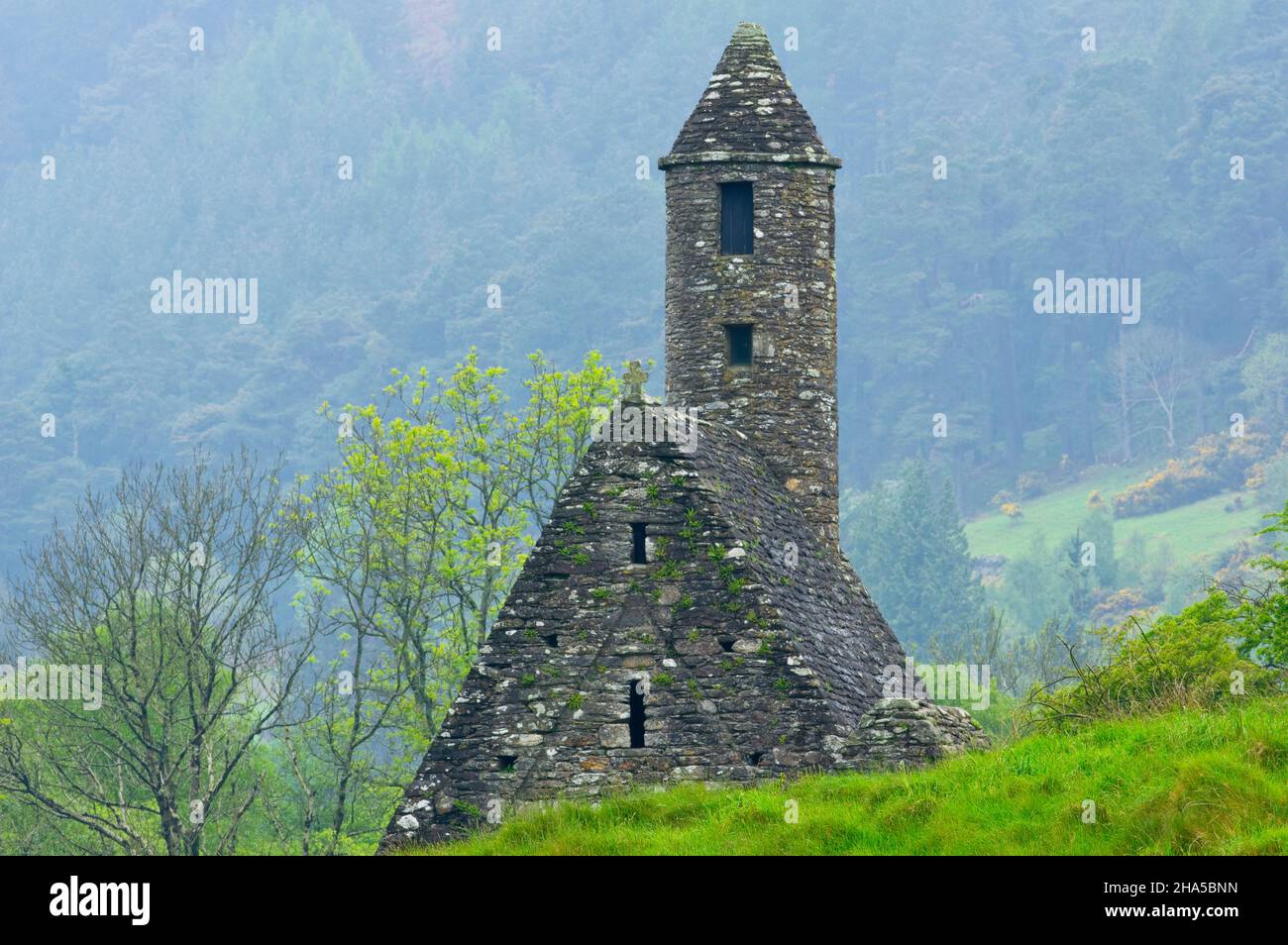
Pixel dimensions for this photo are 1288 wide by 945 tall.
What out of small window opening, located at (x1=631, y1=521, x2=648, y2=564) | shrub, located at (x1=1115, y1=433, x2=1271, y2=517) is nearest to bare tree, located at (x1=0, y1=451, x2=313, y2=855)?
small window opening, located at (x1=631, y1=521, x2=648, y2=564)

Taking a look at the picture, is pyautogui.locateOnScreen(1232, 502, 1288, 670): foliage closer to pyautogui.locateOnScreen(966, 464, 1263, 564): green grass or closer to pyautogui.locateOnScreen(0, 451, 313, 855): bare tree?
pyautogui.locateOnScreen(0, 451, 313, 855): bare tree

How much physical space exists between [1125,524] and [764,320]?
111 meters

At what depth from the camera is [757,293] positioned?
3759 centimetres

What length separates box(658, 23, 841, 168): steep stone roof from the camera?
3769 centimetres

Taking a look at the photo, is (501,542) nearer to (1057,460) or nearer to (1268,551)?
(1268,551)

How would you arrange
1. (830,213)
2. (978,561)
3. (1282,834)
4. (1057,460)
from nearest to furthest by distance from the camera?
(1282,834)
(830,213)
(978,561)
(1057,460)

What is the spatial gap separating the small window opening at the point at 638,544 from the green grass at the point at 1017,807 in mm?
3616

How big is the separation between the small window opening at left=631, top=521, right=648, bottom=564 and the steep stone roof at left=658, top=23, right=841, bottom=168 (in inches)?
327

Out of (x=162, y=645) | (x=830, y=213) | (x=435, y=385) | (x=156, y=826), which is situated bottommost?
(x=156, y=826)

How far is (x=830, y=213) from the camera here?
3847 centimetres

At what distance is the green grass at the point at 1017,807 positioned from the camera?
22297 mm

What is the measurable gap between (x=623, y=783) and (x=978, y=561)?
4662 inches

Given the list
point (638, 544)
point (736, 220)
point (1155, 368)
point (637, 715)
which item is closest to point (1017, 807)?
point (637, 715)

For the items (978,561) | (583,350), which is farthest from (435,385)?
(978,561)
